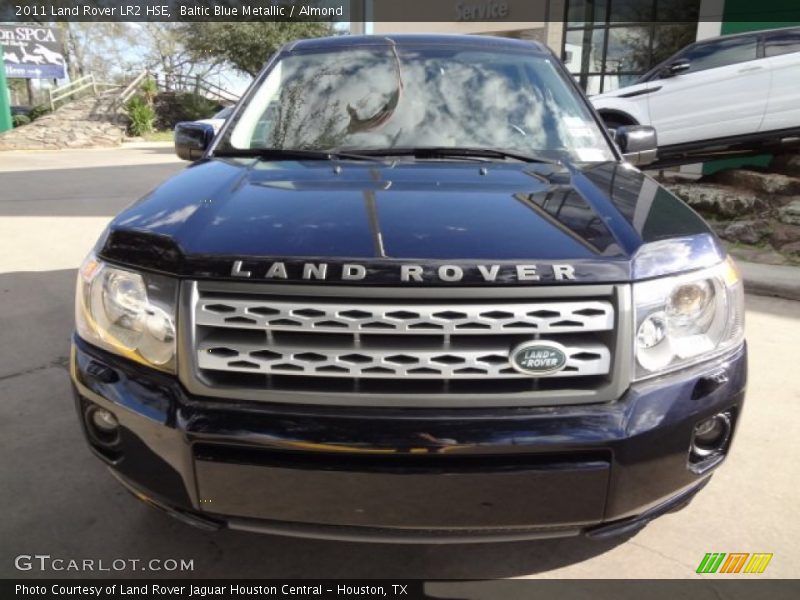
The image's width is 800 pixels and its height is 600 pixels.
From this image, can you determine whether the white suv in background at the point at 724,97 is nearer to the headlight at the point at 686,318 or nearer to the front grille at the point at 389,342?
the headlight at the point at 686,318

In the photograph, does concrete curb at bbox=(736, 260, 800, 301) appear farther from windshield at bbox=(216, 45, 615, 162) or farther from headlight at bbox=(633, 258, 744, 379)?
headlight at bbox=(633, 258, 744, 379)

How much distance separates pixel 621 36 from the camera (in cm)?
1502

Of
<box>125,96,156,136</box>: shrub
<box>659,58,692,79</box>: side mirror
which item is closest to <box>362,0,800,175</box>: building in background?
<box>659,58,692,79</box>: side mirror

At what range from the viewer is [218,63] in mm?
36688

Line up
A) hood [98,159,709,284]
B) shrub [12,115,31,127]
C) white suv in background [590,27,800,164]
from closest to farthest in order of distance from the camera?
hood [98,159,709,284] < white suv in background [590,27,800,164] < shrub [12,115,31,127]

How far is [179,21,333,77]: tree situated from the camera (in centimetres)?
3441

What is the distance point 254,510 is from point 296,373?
1.23ft

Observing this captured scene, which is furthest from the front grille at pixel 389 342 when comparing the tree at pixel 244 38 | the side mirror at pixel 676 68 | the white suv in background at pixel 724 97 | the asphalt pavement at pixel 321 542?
the tree at pixel 244 38

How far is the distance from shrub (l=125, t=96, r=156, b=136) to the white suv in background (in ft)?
78.3

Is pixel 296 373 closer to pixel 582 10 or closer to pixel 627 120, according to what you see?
pixel 627 120

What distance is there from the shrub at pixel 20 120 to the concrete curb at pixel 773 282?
27300mm

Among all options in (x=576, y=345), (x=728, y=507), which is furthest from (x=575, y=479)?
(x=728, y=507)

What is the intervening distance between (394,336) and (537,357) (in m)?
0.37

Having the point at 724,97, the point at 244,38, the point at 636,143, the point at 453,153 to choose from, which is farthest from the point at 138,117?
the point at 453,153
